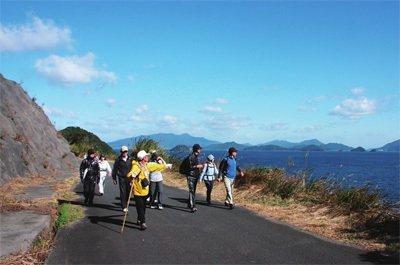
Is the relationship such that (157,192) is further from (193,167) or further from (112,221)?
(112,221)

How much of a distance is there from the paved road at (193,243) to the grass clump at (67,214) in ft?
1.02

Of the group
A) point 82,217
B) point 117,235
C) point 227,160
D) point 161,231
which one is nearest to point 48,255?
point 117,235

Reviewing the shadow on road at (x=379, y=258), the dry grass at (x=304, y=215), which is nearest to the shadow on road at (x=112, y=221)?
the dry grass at (x=304, y=215)

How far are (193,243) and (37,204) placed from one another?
635 centimetres

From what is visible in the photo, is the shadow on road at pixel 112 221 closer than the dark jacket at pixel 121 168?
Yes

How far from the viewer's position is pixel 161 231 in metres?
11.8

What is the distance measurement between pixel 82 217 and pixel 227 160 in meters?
5.28

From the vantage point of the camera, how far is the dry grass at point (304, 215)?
11.4 metres

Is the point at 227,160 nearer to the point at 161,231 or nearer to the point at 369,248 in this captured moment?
the point at 161,231

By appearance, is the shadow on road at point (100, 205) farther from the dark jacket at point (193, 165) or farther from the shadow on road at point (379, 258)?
the shadow on road at point (379, 258)

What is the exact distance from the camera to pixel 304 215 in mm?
14578

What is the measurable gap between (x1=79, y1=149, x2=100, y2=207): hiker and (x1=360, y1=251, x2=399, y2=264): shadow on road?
907 centimetres

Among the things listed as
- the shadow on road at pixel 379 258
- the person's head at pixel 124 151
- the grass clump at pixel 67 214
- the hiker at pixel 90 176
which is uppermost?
the person's head at pixel 124 151

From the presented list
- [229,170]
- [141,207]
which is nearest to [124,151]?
[141,207]
